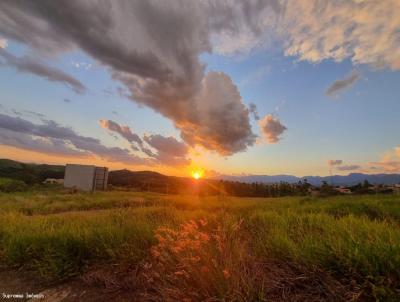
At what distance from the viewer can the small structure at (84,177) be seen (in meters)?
49.5

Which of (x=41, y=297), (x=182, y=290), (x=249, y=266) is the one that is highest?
(x=249, y=266)

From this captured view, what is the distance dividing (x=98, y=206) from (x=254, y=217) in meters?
13.8

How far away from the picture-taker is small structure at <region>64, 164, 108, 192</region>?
162ft

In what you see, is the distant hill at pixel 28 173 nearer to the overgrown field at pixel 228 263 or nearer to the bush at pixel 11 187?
the bush at pixel 11 187

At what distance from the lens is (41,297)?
366cm

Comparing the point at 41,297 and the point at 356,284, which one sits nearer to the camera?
the point at 356,284

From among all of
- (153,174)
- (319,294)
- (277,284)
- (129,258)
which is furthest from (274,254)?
(153,174)

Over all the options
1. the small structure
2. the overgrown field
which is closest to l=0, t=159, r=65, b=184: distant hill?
the small structure

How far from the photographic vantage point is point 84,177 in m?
49.9

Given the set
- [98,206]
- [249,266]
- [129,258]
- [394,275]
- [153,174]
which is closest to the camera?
[394,275]

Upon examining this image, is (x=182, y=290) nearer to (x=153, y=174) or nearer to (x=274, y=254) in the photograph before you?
(x=274, y=254)

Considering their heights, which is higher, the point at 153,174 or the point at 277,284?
the point at 153,174

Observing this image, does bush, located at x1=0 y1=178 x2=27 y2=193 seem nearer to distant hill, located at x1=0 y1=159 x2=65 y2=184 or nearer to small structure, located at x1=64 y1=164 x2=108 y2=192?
distant hill, located at x1=0 y1=159 x2=65 y2=184

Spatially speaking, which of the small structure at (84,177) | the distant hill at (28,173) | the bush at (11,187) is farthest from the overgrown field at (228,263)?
the distant hill at (28,173)
